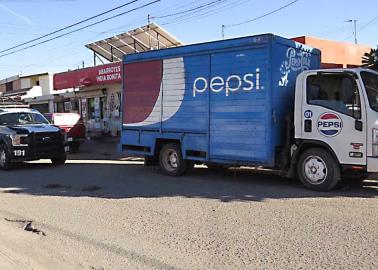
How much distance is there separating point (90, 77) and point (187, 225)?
63.1 ft

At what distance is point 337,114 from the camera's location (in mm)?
9266

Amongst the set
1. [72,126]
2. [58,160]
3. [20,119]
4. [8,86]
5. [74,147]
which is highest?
[8,86]

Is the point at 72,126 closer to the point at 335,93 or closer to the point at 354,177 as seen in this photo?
the point at 354,177

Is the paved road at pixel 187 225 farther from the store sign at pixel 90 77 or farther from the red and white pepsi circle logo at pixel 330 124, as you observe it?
the store sign at pixel 90 77

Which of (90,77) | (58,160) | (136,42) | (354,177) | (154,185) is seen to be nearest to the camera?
(354,177)

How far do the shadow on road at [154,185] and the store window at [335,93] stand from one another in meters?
1.65

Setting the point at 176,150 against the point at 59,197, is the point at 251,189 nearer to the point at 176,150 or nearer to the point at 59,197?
the point at 176,150

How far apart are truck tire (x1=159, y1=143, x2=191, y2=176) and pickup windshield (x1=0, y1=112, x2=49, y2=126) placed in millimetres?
5931

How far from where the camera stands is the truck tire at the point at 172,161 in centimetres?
1188

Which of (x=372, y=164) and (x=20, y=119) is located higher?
(x=20, y=119)

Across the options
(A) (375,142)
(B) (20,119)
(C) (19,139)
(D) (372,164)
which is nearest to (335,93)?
(A) (375,142)

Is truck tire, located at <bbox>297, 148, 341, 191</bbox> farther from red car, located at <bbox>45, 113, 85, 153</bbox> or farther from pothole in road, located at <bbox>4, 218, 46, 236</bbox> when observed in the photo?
red car, located at <bbox>45, 113, 85, 153</bbox>

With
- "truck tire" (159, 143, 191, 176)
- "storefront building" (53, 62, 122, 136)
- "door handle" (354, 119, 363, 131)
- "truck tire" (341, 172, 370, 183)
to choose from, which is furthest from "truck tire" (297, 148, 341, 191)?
"storefront building" (53, 62, 122, 136)

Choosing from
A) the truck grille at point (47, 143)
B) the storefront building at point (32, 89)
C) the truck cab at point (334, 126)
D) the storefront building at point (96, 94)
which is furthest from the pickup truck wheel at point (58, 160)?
the storefront building at point (32, 89)
